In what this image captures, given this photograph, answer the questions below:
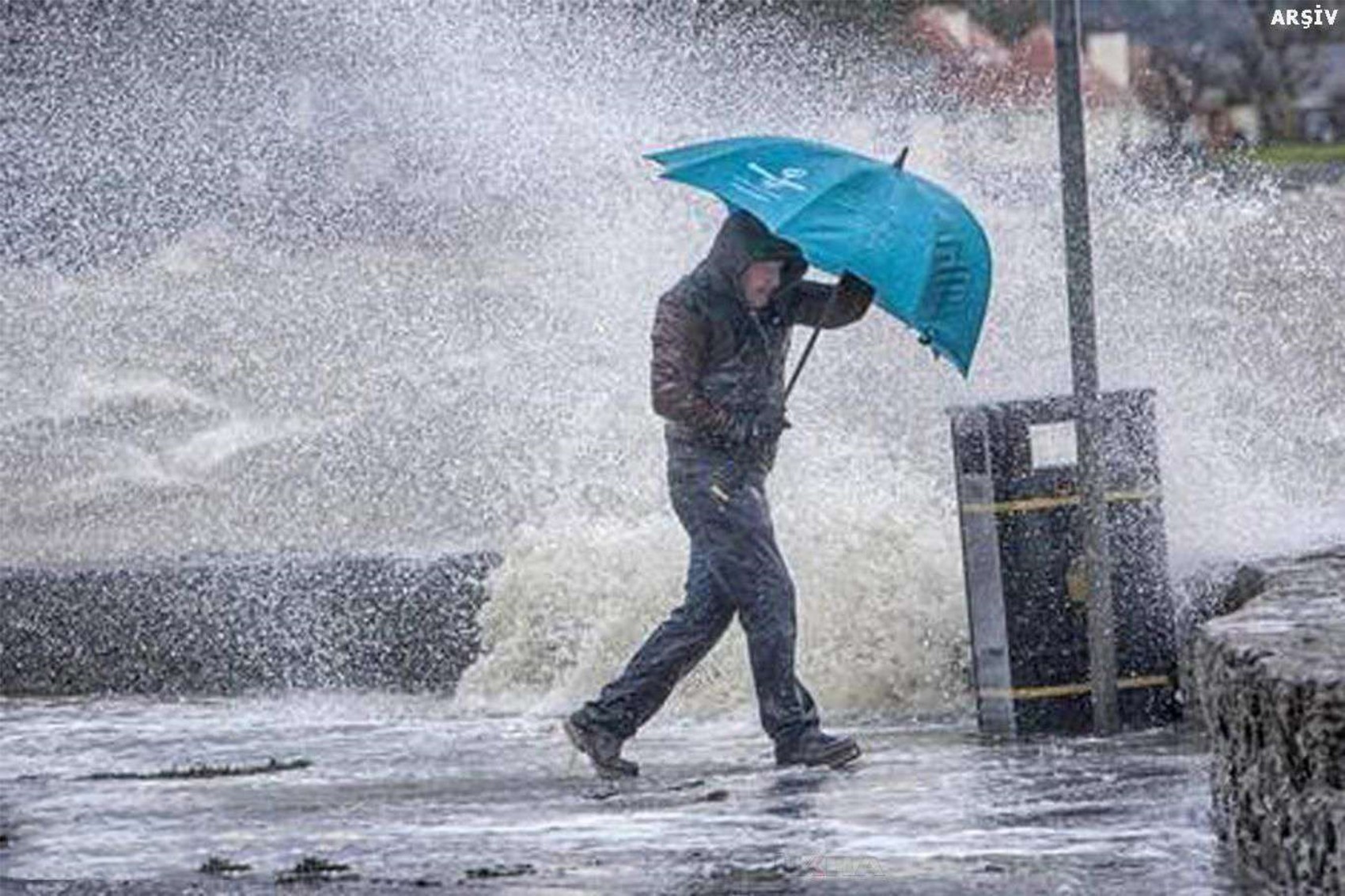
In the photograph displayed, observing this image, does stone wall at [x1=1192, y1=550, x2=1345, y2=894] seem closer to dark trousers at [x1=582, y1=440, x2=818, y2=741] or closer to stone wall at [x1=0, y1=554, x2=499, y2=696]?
dark trousers at [x1=582, y1=440, x2=818, y2=741]

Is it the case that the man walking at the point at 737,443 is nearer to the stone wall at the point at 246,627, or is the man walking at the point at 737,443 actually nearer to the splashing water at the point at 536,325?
the splashing water at the point at 536,325

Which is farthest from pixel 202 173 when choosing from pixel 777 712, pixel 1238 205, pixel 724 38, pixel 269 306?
pixel 777 712

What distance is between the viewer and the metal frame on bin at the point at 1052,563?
1152 cm

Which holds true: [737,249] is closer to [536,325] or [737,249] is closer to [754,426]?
[754,426]

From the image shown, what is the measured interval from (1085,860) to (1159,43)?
26.1 meters

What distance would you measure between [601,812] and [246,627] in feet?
16.6

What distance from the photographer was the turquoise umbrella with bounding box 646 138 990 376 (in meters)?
11.0

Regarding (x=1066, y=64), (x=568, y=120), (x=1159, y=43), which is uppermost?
(x=1159, y=43)

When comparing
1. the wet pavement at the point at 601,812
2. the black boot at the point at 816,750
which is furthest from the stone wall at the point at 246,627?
the black boot at the point at 816,750

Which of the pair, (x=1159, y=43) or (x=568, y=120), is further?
(x=1159, y=43)

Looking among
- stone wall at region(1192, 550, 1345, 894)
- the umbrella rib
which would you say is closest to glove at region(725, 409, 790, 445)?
the umbrella rib

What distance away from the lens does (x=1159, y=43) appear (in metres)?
34.6

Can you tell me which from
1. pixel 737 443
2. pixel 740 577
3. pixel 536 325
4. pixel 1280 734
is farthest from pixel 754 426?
pixel 536 325

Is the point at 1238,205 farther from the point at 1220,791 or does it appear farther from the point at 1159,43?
the point at 1220,791
